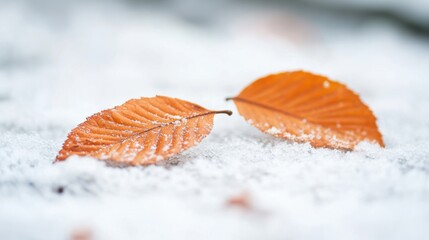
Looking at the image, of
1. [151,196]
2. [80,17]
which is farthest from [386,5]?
[151,196]

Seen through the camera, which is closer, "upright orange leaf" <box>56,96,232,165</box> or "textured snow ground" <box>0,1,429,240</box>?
"textured snow ground" <box>0,1,429,240</box>

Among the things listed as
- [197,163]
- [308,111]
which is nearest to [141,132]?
[197,163]

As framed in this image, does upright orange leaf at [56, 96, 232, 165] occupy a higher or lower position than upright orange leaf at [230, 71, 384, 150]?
lower

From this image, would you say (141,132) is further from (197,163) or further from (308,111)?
(308,111)

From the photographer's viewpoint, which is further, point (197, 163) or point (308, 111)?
point (308, 111)
